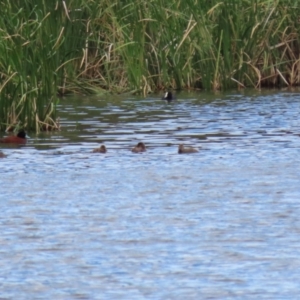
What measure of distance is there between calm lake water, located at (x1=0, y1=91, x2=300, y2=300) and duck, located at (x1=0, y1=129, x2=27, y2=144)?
0.16 metres

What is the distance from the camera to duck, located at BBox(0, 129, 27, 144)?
13.8 metres

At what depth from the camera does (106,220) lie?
8.98 metres

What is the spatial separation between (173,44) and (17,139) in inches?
272

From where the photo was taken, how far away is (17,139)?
13828 millimetres

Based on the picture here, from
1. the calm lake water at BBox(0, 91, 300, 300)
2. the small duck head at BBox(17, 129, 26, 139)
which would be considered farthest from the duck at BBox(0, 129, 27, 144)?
the calm lake water at BBox(0, 91, 300, 300)

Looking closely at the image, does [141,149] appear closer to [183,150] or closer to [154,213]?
[183,150]

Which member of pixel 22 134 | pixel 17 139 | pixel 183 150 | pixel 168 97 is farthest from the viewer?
pixel 168 97

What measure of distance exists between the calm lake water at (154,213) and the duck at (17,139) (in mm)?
164

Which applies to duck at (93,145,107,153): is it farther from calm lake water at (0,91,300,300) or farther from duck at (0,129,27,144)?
duck at (0,129,27,144)

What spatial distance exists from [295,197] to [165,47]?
10.8 m

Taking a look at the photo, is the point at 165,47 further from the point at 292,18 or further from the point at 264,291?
the point at 264,291

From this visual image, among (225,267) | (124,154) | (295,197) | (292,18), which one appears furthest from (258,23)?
(225,267)

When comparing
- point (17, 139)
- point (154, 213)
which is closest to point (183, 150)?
point (17, 139)

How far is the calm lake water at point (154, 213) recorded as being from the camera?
7.03 m
